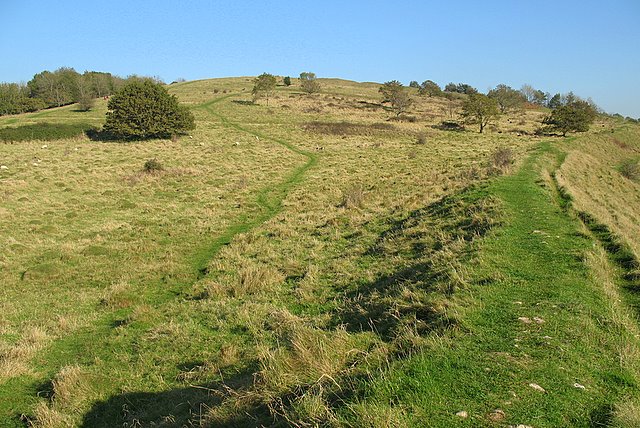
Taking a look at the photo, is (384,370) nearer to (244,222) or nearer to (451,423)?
(451,423)

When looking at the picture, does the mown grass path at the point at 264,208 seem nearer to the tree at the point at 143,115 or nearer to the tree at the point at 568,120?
the tree at the point at 143,115

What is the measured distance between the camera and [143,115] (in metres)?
45.9

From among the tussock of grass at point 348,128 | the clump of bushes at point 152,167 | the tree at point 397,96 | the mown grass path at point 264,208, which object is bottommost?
the mown grass path at point 264,208

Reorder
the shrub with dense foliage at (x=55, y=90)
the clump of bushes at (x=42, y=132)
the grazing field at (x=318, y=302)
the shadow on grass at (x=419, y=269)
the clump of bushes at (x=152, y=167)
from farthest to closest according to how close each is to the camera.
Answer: the shrub with dense foliage at (x=55, y=90) < the clump of bushes at (x=42, y=132) < the clump of bushes at (x=152, y=167) < the shadow on grass at (x=419, y=269) < the grazing field at (x=318, y=302)

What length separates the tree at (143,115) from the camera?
150ft

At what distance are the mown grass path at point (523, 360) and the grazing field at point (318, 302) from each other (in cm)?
3

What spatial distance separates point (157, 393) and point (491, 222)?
1042 cm

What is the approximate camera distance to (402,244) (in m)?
13.6

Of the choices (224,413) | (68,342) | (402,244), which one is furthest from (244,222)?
(224,413)

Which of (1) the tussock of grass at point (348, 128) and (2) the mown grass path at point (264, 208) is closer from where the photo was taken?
(2) the mown grass path at point (264, 208)

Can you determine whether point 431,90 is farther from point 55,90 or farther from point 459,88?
point 55,90

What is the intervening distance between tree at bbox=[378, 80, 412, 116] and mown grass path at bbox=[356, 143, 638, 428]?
63676 mm

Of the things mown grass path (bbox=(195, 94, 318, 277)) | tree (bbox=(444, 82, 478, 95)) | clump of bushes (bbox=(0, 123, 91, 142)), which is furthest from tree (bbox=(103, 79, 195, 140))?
tree (bbox=(444, 82, 478, 95))

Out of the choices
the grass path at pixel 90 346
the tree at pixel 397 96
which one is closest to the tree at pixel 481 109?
the tree at pixel 397 96
